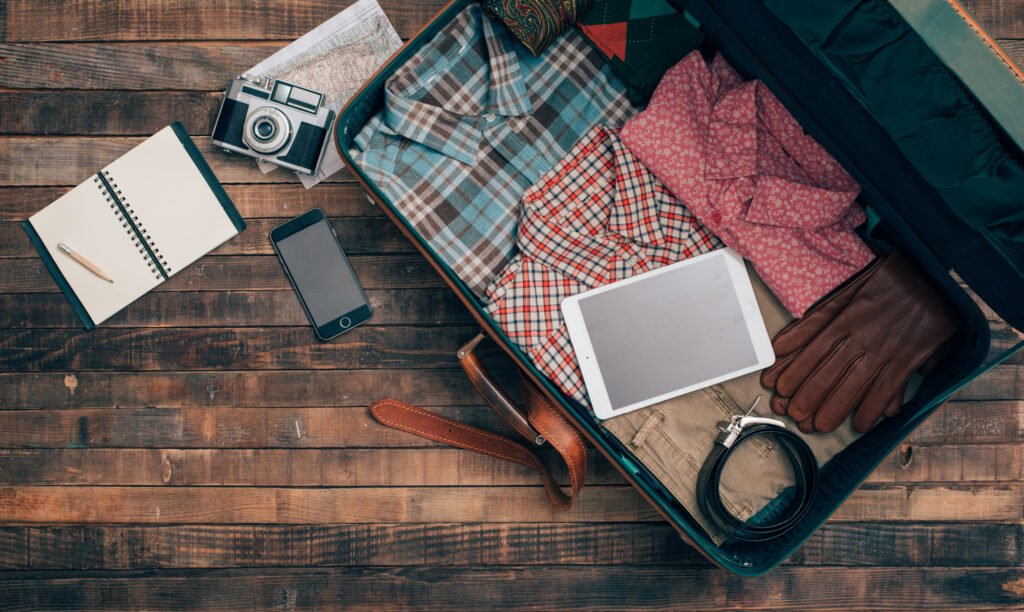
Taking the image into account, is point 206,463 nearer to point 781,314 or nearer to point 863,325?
point 781,314

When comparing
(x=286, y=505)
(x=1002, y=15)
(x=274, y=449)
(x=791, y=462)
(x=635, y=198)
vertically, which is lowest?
(x=286, y=505)

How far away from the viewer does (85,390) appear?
143 centimetres

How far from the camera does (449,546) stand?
145 centimetres

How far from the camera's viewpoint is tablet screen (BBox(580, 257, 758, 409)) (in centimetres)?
127

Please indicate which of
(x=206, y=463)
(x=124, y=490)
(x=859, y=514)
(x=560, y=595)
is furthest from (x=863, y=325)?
(x=124, y=490)

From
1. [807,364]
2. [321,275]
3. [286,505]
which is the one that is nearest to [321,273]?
[321,275]

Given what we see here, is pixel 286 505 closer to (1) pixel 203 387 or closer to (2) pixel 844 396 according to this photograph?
(1) pixel 203 387

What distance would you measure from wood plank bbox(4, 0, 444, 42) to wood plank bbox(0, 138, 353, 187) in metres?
0.22

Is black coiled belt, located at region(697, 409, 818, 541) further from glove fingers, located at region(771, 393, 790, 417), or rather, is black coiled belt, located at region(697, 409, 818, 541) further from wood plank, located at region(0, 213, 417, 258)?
wood plank, located at region(0, 213, 417, 258)

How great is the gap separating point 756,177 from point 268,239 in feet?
3.45

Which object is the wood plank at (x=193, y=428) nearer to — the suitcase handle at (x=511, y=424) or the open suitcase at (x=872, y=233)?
the suitcase handle at (x=511, y=424)

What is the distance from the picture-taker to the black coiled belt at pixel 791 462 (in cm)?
121

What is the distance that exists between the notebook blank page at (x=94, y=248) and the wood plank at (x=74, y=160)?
2.0 inches

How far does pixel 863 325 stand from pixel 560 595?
0.89 metres
